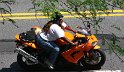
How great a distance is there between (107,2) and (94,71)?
4.63 metres

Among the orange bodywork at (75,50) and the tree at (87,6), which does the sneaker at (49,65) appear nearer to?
the orange bodywork at (75,50)

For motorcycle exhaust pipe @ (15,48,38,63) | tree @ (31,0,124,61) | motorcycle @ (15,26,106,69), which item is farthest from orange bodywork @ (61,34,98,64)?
tree @ (31,0,124,61)

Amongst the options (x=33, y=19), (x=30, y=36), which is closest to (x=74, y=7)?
(x=30, y=36)

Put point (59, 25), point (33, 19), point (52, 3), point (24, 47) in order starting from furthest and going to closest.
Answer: point (33, 19), point (24, 47), point (59, 25), point (52, 3)

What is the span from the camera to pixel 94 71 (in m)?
7.39

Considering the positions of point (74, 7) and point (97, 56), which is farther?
point (97, 56)

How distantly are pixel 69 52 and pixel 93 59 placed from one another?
60cm

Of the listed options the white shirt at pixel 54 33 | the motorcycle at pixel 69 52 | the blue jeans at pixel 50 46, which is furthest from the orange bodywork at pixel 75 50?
the white shirt at pixel 54 33

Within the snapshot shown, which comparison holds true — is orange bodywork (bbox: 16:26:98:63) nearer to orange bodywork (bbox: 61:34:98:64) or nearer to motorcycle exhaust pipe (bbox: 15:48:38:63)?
orange bodywork (bbox: 61:34:98:64)

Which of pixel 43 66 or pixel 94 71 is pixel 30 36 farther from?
pixel 94 71

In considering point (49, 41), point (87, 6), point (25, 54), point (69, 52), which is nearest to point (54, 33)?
point (49, 41)

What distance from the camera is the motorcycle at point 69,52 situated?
7098mm

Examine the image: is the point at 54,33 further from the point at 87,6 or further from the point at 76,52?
the point at 87,6

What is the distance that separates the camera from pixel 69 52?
7.09 meters
